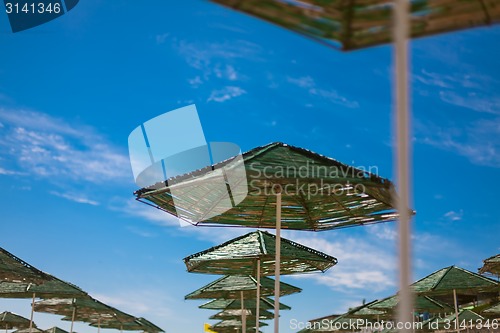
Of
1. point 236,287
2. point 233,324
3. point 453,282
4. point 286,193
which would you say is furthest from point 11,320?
point 286,193

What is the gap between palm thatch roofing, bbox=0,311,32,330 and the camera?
19791mm

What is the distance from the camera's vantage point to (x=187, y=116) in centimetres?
797

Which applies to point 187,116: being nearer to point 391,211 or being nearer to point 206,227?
point 206,227

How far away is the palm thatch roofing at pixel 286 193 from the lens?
6090 mm

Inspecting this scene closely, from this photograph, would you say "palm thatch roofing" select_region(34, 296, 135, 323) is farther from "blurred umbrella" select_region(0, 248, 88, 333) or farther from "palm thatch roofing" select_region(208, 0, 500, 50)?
"palm thatch roofing" select_region(208, 0, 500, 50)

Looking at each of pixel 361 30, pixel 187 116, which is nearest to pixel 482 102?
pixel 187 116

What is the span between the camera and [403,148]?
85.0 inches

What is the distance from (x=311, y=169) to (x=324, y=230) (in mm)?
3471

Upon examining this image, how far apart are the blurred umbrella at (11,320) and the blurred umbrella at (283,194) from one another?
43.7 ft

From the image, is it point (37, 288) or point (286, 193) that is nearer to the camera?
point (286, 193)

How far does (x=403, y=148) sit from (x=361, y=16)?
1.21m

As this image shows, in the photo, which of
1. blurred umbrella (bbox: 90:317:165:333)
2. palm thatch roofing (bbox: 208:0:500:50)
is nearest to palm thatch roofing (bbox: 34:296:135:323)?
blurred umbrella (bbox: 90:317:165:333)

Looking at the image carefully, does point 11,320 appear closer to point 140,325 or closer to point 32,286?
point 140,325

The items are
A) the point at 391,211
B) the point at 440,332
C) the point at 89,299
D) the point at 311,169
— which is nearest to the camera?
the point at 311,169
